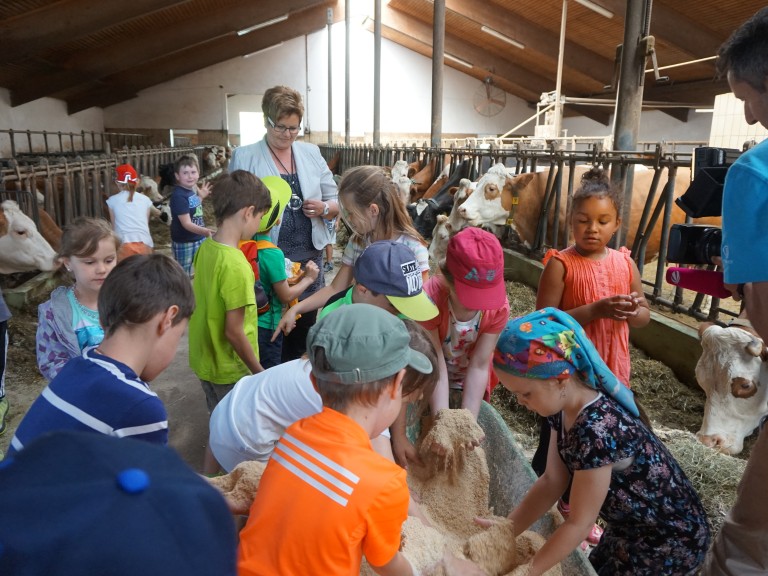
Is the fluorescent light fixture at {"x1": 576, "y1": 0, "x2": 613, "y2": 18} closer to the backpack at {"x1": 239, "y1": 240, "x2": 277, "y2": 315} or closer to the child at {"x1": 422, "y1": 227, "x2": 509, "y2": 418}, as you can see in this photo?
the backpack at {"x1": 239, "y1": 240, "x2": 277, "y2": 315}

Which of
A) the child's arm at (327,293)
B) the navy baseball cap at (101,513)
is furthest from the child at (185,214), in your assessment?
the navy baseball cap at (101,513)

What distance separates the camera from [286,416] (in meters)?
1.64

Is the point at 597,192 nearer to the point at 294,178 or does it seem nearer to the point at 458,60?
the point at 294,178

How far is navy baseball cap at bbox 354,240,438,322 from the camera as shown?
1832 millimetres

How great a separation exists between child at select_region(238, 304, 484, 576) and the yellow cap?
1615mm

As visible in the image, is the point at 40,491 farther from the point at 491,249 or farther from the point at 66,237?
the point at 66,237

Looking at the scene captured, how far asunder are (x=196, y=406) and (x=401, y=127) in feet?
76.3

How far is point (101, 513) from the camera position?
1.67 ft

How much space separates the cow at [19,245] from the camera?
4723 mm

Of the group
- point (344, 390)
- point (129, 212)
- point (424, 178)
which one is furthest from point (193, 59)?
point (344, 390)

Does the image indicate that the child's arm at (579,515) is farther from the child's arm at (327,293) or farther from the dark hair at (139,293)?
the child's arm at (327,293)

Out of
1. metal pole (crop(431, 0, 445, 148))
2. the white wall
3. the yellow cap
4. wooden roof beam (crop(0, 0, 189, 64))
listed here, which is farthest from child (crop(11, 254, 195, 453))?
the white wall

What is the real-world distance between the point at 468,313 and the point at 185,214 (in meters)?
3.43

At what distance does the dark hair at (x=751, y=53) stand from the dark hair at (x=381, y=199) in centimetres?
126
